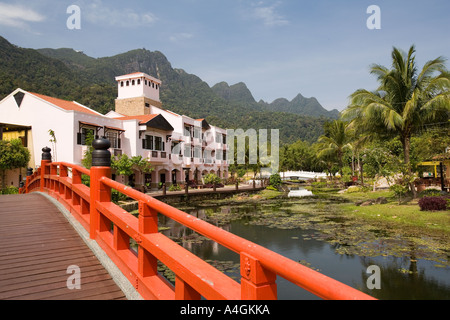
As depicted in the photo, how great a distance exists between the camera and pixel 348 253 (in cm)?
873

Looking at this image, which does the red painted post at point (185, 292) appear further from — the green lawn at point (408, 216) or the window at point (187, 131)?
the window at point (187, 131)

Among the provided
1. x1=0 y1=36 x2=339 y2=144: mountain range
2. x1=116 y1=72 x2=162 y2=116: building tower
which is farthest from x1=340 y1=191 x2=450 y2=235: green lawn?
x1=0 y1=36 x2=339 y2=144: mountain range

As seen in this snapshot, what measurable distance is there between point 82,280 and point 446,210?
49.1 ft

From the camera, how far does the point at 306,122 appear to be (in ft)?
368

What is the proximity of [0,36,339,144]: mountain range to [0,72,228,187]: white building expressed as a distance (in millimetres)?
16793

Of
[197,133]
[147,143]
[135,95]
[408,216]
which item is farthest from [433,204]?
[135,95]

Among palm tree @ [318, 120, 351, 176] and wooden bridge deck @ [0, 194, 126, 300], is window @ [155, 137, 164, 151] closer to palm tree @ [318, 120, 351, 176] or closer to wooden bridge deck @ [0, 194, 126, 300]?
palm tree @ [318, 120, 351, 176]

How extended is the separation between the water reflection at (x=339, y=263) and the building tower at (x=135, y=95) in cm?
2584

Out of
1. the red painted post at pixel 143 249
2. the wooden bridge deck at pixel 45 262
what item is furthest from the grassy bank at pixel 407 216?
the wooden bridge deck at pixel 45 262

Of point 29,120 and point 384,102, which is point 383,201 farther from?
point 29,120

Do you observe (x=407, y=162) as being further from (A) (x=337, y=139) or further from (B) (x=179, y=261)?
(A) (x=337, y=139)

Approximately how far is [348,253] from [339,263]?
0.92 meters

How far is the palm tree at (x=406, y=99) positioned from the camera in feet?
56.0

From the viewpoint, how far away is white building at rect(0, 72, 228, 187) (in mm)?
22859
